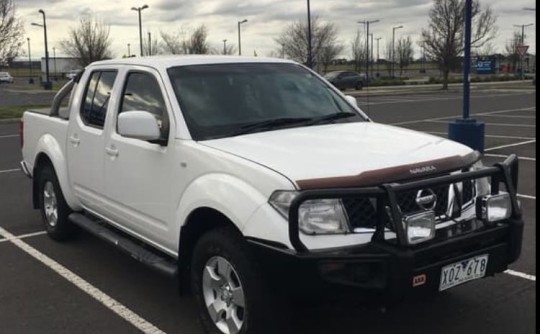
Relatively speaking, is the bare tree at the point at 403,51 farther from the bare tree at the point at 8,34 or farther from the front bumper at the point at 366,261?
the front bumper at the point at 366,261

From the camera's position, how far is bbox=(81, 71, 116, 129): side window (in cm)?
522

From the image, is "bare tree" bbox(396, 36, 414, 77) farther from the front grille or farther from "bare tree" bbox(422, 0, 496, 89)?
the front grille

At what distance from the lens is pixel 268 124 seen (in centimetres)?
429

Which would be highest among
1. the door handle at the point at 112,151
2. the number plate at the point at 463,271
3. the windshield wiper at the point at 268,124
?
the windshield wiper at the point at 268,124

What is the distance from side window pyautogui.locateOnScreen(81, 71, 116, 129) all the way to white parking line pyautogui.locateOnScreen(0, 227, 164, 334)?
4.16 ft

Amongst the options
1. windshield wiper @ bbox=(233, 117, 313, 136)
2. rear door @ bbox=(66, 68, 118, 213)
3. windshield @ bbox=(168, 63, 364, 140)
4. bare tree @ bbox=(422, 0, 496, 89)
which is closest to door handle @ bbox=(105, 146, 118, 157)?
rear door @ bbox=(66, 68, 118, 213)

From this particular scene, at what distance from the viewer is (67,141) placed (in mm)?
5727

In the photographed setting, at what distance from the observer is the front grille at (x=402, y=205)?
333 centimetres

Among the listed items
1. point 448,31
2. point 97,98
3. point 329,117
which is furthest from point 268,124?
point 448,31

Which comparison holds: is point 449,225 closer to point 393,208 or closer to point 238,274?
point 393,208

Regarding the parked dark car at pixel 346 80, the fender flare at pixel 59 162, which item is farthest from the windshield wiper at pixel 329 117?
the parked dark car at pixel 346 80

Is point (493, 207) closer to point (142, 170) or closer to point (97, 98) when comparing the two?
point (142, 170)

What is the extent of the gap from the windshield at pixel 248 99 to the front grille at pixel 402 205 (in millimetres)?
1110

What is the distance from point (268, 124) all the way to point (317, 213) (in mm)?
1159
